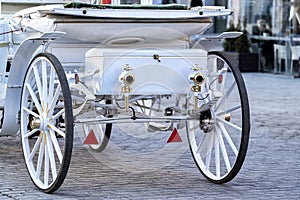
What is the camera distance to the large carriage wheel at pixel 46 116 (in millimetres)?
6363

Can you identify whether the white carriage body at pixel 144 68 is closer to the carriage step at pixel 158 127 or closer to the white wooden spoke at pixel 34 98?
the white wooden spoke at pixel 34 98

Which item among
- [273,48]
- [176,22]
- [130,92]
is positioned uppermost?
[176,22]

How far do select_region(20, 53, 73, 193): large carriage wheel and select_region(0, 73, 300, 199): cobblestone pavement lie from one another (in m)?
0.18

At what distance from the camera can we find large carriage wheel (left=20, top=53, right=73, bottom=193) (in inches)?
251

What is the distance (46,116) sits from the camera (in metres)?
6.75

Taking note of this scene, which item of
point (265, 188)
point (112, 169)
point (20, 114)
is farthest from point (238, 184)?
point (20, 114)

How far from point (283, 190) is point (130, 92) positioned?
1515 millimetres

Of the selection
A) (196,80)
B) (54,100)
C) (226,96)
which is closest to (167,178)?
(226,96)

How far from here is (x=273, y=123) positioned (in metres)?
11.6

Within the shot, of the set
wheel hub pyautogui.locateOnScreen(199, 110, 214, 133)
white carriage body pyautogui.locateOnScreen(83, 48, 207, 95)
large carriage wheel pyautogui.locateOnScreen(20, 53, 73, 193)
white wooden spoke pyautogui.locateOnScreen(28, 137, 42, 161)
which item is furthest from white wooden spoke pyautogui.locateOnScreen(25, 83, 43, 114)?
wheel hub pyautogui.locateOnScreen(199, 110, 214, 133)

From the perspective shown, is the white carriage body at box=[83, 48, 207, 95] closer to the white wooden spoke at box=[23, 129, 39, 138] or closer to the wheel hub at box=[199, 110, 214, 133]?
the wheel hub at box=[199, 110, 214, 133]

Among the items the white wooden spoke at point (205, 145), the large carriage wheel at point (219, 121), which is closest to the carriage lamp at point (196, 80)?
the large carriage wheel at point (219, 121)

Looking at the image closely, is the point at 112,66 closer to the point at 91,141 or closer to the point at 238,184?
the point at 91,141

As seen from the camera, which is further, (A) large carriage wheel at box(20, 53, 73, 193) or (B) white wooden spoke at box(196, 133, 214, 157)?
(B) white wooden spoke at box(196, 133, 214, 157)
